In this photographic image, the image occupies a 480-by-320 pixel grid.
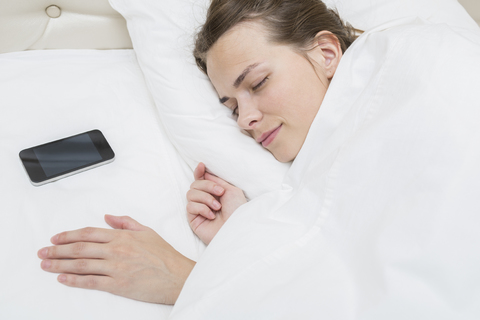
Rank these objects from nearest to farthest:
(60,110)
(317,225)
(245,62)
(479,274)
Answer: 1. (479,274)
2. (317,225)
3. (245,62)
4. (60,110)

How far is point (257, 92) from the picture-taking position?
2.77ft

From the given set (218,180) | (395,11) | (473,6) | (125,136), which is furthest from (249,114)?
(473,6)

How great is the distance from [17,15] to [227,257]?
89cm

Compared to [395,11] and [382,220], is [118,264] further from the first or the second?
[395,11]

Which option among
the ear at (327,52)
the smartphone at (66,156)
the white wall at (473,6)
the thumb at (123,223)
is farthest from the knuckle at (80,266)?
the white wall at (473,6)

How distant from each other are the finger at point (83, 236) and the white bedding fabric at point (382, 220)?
20cm

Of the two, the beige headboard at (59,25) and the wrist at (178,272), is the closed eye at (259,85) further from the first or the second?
the beige headboard at (59,25)

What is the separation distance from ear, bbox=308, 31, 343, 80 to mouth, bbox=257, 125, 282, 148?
0.18 metres

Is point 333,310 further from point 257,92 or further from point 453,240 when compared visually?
point 257,92

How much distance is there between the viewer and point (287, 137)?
0.84 m

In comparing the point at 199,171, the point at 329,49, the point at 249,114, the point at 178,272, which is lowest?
the point at 178,272

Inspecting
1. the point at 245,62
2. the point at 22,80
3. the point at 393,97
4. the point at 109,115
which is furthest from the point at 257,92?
the point at 22,80

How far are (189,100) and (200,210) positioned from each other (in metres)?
0.29

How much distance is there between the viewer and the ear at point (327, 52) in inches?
34.4
